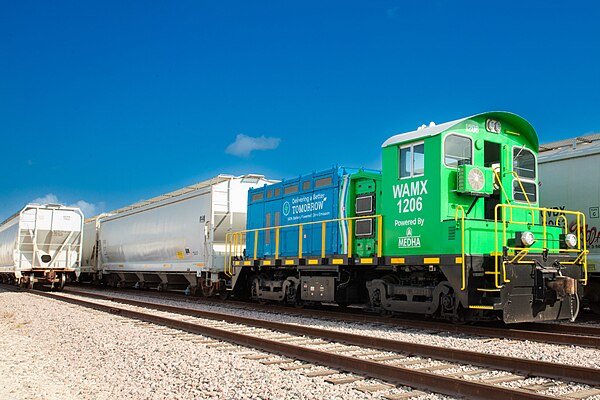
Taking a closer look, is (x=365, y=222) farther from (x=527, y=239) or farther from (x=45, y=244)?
(x=45, y=244)

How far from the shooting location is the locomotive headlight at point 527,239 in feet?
28.6

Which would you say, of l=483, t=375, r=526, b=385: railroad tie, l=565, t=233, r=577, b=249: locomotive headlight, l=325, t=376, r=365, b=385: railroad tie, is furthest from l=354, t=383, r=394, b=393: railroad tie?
l=565, t=233, r=577, b=249: locomotive headlight

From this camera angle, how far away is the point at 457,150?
31.4ft

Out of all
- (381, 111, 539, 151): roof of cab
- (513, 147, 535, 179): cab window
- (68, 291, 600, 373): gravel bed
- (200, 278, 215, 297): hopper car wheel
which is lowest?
(68, 291, 600, 373): gravel bed

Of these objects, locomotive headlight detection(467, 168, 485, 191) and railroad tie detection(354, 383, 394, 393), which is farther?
locomotive headlight detection(467, 168, 485, 191)

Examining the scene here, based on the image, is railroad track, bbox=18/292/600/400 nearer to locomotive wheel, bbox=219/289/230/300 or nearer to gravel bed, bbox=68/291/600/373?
gravel bed, bbox=68/291/600/373

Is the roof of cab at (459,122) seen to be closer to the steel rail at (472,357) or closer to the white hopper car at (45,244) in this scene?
the steel rail at (472,357)

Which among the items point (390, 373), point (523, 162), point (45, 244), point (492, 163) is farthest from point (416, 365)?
point (45, 244)

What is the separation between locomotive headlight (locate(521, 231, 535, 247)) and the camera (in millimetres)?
8703

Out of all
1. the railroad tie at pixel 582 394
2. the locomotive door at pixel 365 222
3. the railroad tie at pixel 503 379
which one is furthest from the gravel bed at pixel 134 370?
the locomotive door at pixel 365 222

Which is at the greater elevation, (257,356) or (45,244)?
(45,244)

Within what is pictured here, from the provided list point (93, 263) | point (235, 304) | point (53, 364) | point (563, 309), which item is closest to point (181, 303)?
point (235, 304)

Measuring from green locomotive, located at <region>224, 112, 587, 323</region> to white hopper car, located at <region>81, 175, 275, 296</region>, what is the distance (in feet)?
16.3

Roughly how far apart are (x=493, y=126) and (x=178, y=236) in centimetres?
1203
